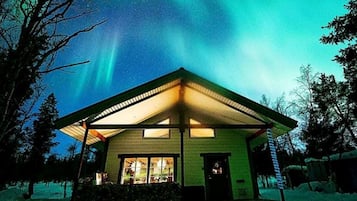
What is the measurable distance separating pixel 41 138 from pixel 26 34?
884 inches

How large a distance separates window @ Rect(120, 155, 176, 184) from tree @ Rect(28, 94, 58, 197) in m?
14.0

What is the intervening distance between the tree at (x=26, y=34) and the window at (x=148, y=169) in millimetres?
5726

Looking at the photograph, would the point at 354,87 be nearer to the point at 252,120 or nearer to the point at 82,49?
the point at 252,120

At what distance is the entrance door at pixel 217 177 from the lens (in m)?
9.69

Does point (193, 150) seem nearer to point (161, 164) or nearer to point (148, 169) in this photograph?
point (161, 164)

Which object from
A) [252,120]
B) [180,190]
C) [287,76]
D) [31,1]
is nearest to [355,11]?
[252,120]

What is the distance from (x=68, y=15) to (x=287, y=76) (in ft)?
63.5

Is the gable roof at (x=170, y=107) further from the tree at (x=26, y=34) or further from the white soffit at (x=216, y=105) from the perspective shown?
the tree at (x=26, y=34)

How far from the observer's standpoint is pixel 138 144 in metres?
10.2

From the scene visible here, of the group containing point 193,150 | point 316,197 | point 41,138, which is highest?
point 41,138

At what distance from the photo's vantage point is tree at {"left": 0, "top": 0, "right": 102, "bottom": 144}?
4.41 m

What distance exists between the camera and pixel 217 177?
10.0m

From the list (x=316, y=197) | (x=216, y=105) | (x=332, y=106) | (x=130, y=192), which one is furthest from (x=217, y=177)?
(x=332, y=106)

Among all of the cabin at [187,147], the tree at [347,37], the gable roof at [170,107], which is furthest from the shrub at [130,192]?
the tree at [347,37]
